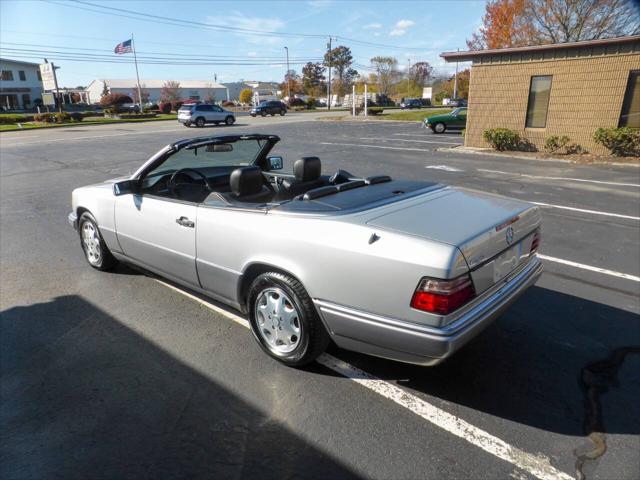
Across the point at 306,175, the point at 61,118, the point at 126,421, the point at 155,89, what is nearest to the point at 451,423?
the point at 126,421

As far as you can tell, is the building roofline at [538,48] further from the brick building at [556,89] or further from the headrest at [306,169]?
the headrest at [306,169]

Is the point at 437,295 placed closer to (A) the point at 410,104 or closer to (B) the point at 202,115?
(B) the point at 202,115

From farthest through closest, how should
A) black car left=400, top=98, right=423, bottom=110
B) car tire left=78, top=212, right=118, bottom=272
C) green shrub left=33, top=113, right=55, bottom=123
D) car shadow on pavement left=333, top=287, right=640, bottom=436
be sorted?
black car left=400, top=98, right=423, bottom=110
green shrub left=33, top=113, right=55, bottom=123
car tire left=78, top=212, right=118, bottom=272
car shadow on pavement left=333, top=287, right=640, bottom=436

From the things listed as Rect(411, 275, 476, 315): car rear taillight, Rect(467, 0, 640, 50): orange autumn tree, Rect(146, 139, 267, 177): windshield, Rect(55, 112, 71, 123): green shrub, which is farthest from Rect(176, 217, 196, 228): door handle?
Rect(55, 112, 71, 123): green shrub

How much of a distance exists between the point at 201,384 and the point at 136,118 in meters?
46.4

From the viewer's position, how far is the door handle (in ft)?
11.3

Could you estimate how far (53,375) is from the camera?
3.08 meters

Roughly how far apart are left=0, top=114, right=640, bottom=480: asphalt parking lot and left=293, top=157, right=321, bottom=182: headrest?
135 centimetres

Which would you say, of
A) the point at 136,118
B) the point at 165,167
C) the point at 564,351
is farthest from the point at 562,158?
the point at 136,118

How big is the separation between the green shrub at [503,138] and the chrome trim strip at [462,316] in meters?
13.9

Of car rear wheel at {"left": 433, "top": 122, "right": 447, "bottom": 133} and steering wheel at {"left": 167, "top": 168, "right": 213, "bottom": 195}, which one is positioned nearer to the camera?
steering wheel at {"left": 167, "top": 168, "right": 213, "bottom": 195}

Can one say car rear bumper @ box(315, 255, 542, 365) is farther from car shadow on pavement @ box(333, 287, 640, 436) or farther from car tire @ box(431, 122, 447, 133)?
car tire @ box(431, 122, 447, 133)

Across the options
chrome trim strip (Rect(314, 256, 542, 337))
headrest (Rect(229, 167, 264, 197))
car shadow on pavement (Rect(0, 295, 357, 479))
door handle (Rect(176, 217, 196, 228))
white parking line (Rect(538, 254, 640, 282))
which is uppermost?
headrest (Rect(229, 167, 264, 197))

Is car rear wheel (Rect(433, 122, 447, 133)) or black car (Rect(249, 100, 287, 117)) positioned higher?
black car (Rect(249, 100, 287, 117))
